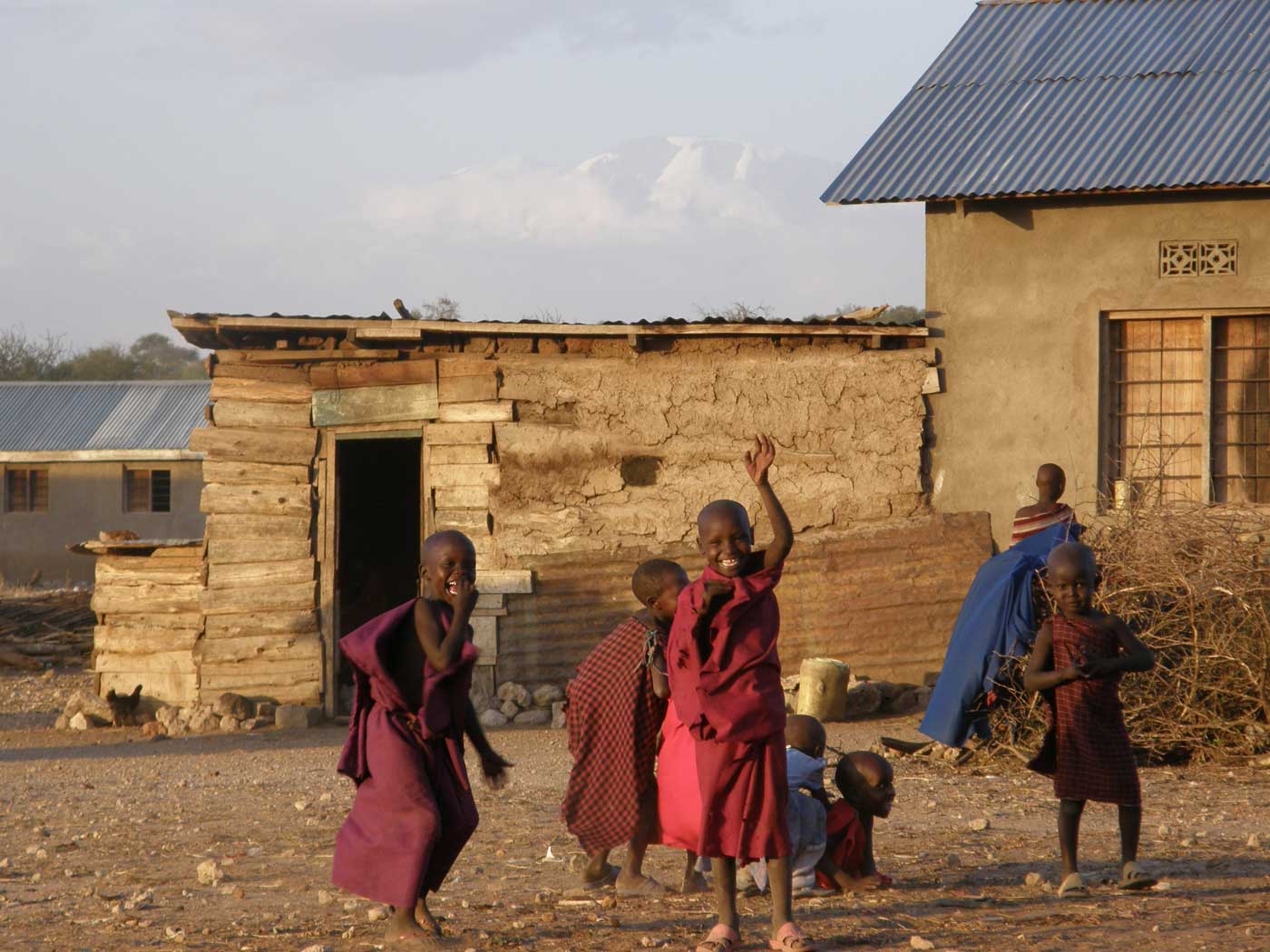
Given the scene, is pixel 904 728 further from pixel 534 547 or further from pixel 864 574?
pixel 534 547

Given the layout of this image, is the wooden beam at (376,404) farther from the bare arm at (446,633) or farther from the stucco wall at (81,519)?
the stucco wall at (81,519)

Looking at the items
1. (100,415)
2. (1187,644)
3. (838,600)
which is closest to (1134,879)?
(1187,644)

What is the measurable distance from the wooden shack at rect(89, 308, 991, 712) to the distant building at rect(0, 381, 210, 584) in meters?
18.3

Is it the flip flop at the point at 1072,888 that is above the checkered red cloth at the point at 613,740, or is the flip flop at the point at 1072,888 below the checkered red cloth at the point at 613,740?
below

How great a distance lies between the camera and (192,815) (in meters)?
7.58

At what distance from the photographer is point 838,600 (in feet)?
37.0

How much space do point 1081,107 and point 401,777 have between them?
29.7ft

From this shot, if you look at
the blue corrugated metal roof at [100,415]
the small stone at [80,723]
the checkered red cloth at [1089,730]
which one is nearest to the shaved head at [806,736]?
the checkered red cloth at [1089,730]

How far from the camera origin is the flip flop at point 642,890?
524cm

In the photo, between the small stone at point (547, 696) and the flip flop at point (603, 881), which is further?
the small stone at point (547, 696)

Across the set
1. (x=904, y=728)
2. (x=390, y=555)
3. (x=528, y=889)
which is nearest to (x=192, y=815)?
(x=528, y=889)

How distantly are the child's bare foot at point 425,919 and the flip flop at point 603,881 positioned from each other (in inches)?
30.2

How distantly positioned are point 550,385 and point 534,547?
1.20 meters

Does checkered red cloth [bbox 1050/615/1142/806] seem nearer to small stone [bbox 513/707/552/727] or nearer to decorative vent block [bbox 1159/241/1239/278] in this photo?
decorative vent block [bbox 1159/241/1239/278]
